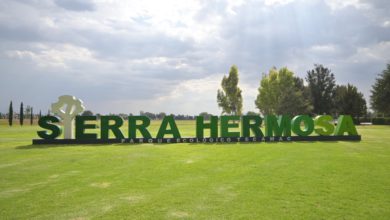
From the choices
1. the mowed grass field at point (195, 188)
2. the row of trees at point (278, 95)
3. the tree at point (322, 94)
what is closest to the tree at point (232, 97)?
the row of trees at point (278, 95)

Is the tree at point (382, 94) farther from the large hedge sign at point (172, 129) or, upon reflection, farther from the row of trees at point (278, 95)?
the large hedge sign at point (172, 129)

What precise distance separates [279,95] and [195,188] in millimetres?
58795

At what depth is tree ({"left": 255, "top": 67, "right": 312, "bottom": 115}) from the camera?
209ft

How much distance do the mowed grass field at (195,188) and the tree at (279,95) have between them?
5108 centimetres

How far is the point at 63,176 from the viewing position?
10.4 metres

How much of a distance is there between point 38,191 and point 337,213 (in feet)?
26.0

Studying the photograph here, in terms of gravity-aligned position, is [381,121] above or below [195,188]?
above

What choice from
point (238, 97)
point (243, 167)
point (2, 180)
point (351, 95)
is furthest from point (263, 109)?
point (2, 180)

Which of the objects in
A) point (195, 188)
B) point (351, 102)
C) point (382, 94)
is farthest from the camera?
point (351, 102)

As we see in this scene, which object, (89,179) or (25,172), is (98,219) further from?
(25,172)

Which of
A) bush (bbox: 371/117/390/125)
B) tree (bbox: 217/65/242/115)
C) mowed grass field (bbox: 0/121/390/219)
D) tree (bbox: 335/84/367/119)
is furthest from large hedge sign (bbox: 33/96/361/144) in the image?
tree (bbox: 335/84/367/119)

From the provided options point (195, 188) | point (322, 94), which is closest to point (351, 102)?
point (322, 94)

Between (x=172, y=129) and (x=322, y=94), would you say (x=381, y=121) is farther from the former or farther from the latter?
(x=172, y=129)

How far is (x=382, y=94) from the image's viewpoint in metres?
60.4
